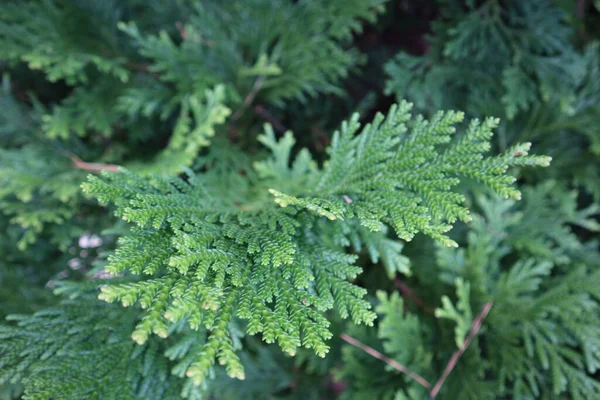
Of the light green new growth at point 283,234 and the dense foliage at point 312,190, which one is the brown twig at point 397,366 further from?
the light green new growth at point 283,234

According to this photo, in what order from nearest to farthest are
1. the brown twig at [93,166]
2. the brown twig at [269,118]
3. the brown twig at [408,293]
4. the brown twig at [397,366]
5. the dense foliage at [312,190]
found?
1. the dense foliage at [312,190]
2. the brown twig at [397,366]
3. the brown twig at [93,166]
4. the brown twig at [408,293]
5. the brown twig at [269,118]

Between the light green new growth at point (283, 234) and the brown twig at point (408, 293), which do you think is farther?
the brown twig at point (408, 293)

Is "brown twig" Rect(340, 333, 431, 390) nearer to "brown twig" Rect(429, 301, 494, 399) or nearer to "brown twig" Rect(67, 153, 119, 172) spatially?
"brown twig" Rect(429, 301, 494, 399)

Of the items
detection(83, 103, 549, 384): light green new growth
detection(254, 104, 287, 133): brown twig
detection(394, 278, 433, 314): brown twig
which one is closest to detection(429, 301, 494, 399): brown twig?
detection(394, 278, 433, 314): brown twig

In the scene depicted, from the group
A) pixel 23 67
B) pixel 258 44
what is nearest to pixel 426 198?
pixel 258 44

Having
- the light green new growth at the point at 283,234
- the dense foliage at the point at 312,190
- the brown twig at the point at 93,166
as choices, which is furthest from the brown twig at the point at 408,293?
the brown twig at the point at 93,166

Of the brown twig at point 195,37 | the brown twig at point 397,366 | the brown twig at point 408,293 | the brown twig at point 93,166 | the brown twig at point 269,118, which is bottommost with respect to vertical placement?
the brown twig at point 397,366

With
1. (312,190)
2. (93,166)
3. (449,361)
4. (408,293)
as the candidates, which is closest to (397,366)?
(449,361)
